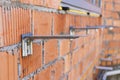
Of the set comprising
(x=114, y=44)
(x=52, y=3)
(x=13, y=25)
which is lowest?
(x=114, y=44)

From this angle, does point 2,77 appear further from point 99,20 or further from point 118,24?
point 118,24

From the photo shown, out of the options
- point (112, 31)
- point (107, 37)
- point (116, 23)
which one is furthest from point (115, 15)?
point (107, 37)

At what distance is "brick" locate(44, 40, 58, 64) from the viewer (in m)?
1.05

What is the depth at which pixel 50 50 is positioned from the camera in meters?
1.11

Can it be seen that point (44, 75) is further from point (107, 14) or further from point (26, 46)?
point (107, 14)

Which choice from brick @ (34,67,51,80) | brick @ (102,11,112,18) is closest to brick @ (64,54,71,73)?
brick @ (34,67,51,80)

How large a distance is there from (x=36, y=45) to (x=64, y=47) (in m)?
0.47

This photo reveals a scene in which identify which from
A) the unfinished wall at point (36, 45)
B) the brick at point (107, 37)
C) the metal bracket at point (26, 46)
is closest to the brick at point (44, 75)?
the unfinished wall at point (36, 45)

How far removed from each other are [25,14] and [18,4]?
64 mm

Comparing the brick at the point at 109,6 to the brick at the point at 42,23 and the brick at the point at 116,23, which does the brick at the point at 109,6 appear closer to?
the brick at the point at 116,23

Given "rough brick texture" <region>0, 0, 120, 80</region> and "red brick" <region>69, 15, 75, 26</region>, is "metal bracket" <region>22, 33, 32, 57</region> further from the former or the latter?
"red brick" <region>69, 15, 75, 26</region>

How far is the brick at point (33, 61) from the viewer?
0.80 m

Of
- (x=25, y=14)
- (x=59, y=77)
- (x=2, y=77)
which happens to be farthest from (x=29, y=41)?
(x=59, y=77)

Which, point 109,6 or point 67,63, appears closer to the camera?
point 67,63
